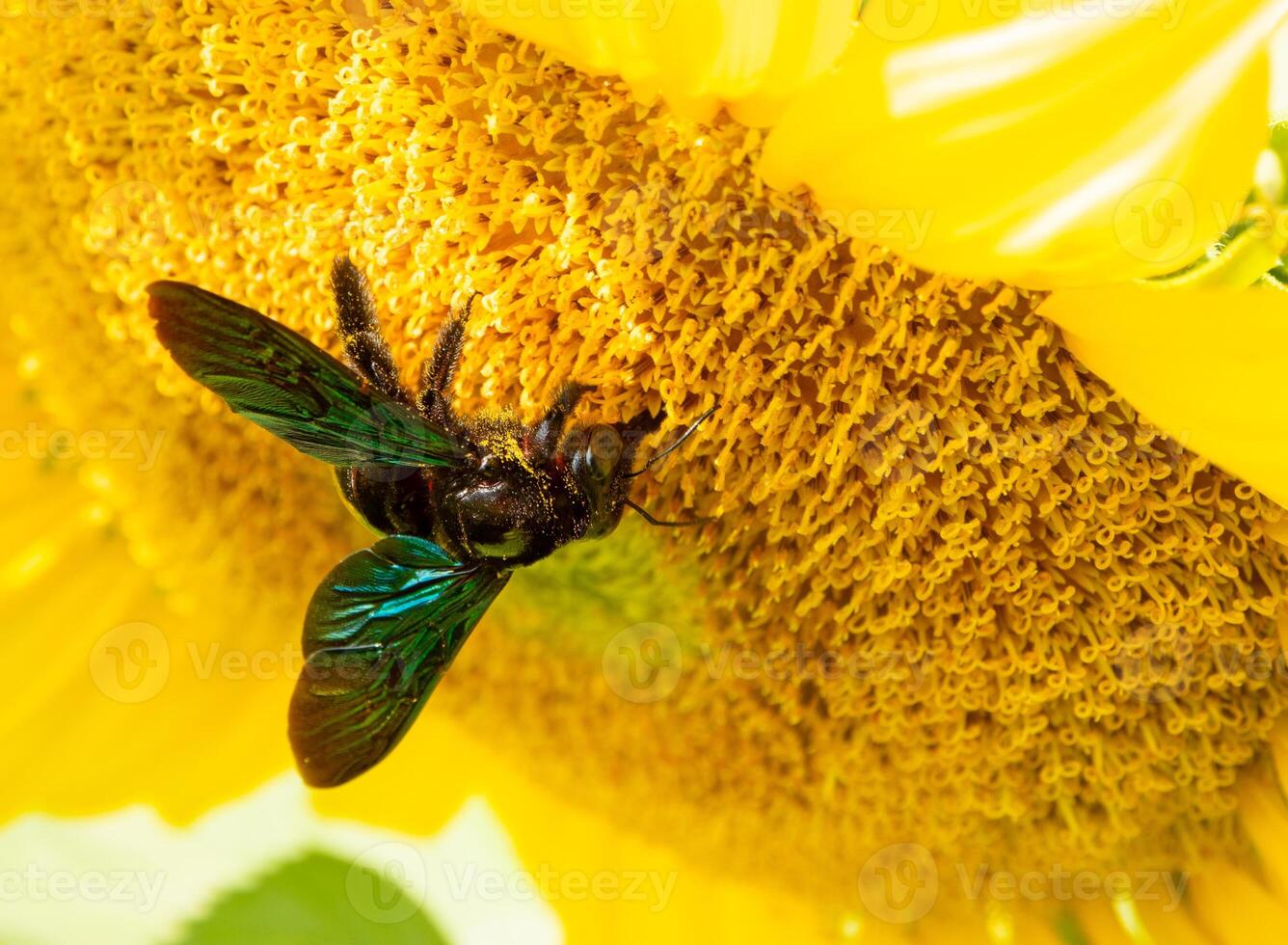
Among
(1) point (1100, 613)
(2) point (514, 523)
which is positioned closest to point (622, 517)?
(2) point (514, 523)

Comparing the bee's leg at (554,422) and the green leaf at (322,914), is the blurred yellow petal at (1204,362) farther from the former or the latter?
the green leaf at (322,914)

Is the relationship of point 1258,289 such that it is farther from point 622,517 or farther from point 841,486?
point 622,517

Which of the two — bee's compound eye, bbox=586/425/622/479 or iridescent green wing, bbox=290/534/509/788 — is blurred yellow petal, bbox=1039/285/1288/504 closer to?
bee's compound eye, bbox=586/425/622/479

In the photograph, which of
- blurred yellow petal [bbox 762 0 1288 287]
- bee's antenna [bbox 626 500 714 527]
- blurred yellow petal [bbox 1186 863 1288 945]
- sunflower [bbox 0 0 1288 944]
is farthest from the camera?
blurred yellow petal [bbox 1186 863 1288 945]

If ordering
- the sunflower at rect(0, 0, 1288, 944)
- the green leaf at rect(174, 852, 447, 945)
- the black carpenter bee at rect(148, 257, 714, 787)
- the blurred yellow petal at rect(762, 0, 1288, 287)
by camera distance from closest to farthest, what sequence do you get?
the blurred yellow petal at rect(762, 0, 1288, 287)
the sunflower at rect(0, 0, 1288, 944)
the black carpenter bee at rect(148, 257, 714, 787)
the green leaf at rect(174, 852, 447, 945)

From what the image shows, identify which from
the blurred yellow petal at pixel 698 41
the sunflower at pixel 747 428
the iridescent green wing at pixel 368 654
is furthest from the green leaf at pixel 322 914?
the blurred yellow petal at pixel 698 41

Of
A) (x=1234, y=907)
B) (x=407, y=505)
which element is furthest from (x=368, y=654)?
(x=1234, y=907)

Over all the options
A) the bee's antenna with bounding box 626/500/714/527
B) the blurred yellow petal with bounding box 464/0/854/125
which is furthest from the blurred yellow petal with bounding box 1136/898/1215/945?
the blurred yellow petal with bounding box 464/0/854/125
